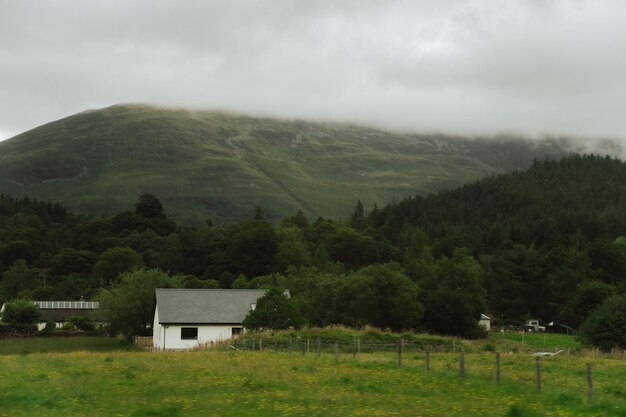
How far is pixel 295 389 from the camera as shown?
23500 millimetres

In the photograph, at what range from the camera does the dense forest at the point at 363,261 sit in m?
74.9

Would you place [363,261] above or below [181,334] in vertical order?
above

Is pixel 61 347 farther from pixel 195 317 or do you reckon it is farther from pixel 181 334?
pixel 195 317

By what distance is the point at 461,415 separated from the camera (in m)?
18.7

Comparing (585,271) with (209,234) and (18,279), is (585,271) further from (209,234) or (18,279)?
(18,279)

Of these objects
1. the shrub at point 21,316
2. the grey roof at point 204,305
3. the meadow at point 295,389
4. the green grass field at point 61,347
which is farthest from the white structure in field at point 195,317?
the meadow at point 295,389

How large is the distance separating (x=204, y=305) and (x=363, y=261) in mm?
85056

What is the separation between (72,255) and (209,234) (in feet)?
93.4

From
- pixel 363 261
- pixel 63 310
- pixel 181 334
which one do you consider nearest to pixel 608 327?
pixel 181 334

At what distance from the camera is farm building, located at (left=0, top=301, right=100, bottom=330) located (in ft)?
388

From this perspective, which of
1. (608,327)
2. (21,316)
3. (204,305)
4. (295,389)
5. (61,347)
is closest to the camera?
(295,389)

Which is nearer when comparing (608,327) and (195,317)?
(608,327)

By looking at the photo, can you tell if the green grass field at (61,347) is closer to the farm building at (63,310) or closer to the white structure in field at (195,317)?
the white structure in field at (195,317)

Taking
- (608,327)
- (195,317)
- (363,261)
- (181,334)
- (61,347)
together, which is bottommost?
(61,347)
